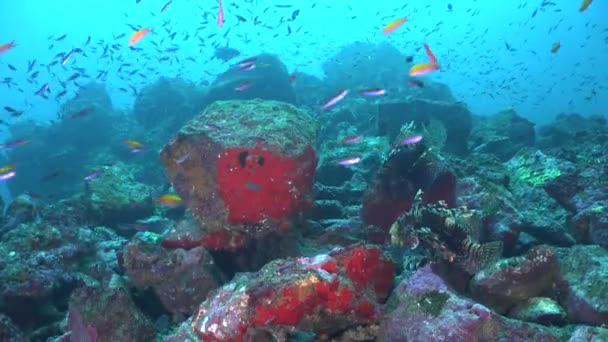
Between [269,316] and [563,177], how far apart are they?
5.95 meters

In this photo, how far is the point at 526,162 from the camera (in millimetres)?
8398

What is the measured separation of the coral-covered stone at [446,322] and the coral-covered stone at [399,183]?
8.69ft

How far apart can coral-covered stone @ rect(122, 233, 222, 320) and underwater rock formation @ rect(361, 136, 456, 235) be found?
8.88 feet

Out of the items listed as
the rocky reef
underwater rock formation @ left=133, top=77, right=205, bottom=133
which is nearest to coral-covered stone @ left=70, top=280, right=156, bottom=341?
the rocky reef

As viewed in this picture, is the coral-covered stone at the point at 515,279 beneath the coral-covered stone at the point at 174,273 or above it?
above

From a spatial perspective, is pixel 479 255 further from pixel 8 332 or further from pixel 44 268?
pixel 44 268

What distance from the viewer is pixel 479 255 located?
13.9ft

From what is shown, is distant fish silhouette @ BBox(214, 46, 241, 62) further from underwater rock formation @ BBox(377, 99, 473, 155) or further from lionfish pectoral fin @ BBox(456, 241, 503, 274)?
lionfish pectoral fin @ BBox(456, 241, 503, 274)

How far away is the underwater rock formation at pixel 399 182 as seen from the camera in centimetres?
631

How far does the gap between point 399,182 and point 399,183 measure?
0.02 meters

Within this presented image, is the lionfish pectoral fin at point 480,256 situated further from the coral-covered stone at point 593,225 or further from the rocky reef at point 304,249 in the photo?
the coral-covered stone at point 593,225

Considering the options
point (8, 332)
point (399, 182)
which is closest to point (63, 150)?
point (8, 332)

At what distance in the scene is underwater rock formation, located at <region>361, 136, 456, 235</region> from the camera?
6309 mm

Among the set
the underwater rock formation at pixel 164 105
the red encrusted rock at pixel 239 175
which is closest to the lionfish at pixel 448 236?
the red encrusted rock at pixel 239 175
